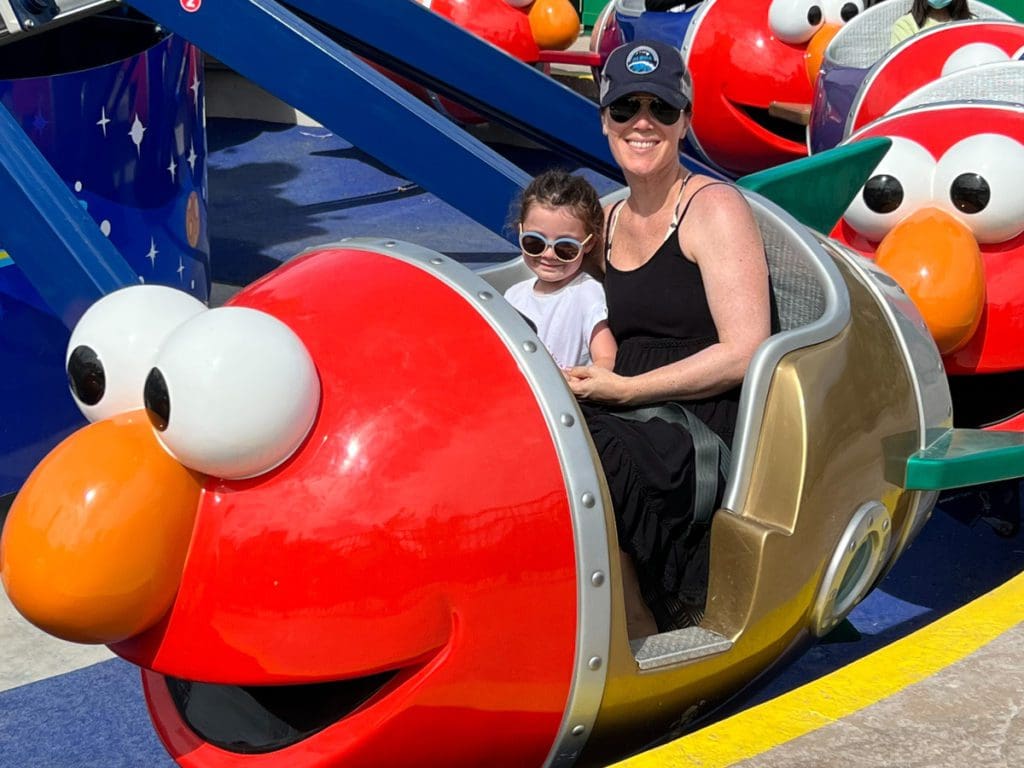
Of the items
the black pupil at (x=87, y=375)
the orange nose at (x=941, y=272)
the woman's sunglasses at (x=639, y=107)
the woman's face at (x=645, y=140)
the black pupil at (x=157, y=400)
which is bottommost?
the orange nose at (x=941, y=272)

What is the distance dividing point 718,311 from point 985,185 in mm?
1244

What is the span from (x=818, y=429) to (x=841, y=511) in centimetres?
16

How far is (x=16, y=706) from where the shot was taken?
9.23ft

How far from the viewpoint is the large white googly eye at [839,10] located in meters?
6.70

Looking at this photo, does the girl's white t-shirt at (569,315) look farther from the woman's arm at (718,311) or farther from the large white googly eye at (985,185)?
the large white googly eye at (985,185)

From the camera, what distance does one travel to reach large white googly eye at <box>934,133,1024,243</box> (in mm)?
3234

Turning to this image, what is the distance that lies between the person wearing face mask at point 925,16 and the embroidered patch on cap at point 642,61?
3412 millimetres

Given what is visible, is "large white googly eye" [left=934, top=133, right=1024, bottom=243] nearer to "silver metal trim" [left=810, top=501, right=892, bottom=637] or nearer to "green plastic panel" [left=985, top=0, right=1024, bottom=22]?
"silver metal trim" [left=810, top=501, right=892, bottom=637]

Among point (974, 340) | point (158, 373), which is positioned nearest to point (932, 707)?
point (158, 373)

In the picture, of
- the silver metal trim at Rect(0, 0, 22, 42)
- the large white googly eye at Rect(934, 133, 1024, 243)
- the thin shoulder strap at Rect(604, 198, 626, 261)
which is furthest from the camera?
the silver metal trim at Rect(0, 0, 22, 42)

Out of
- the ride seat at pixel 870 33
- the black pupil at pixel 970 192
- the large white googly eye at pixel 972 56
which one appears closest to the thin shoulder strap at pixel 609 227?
the black pupil at pixel 970 192

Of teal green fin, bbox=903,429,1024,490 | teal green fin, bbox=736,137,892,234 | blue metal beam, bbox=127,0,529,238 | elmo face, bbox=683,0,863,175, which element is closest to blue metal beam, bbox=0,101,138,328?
blue metal beam, bbox=127,0,529,238

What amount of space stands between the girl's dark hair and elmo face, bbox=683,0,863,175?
4356mm

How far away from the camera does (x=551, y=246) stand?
239cm
